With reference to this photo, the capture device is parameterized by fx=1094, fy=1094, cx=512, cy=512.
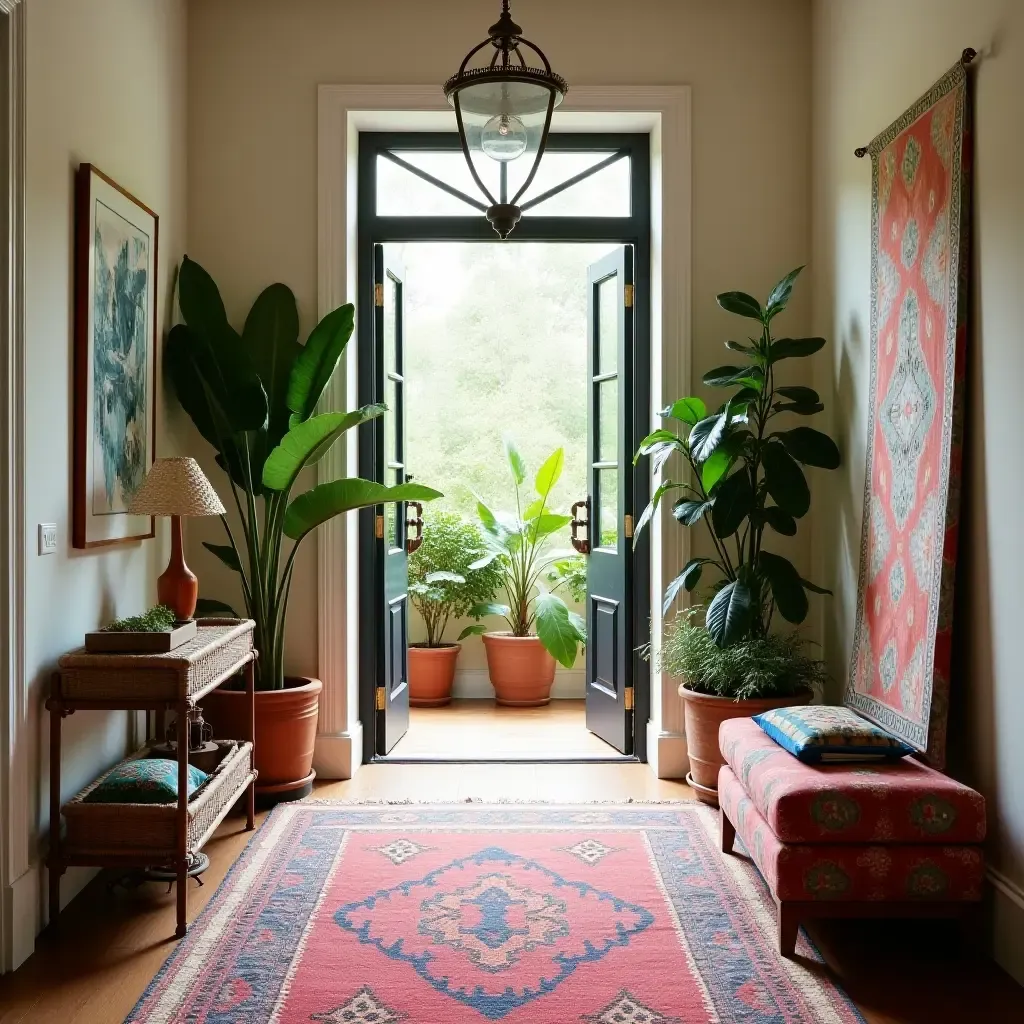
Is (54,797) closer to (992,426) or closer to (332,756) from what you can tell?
(332,756)

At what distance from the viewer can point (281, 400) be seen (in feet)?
14.6

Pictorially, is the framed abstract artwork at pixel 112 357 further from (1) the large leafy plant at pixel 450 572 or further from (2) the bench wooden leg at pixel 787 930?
(1) the large leafy plant at pixel 450 572

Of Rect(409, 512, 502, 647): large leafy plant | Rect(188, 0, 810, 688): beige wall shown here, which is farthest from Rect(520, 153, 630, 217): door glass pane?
Rect(409, 512, 502, 647): large leafy plant

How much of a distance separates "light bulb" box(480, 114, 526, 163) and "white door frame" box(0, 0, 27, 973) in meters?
1.31

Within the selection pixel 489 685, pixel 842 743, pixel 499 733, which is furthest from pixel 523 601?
pixel 842 743

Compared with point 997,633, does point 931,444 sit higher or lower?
higher

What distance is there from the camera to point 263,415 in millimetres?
4207

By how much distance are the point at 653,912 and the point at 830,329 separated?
2443 millimetres

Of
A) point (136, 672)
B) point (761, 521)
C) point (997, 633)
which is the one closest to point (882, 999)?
point (997, 633)

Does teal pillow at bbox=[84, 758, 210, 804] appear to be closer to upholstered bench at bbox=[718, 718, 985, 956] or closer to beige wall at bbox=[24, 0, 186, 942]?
beige wall at bbox=[24, 0, 186, 942]

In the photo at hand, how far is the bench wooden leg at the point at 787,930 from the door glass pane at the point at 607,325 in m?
2.80

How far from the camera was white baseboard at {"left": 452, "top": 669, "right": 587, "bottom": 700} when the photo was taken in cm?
665

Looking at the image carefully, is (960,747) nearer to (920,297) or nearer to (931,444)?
(931,444)

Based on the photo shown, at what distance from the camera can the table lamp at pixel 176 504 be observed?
3.48 metres
